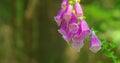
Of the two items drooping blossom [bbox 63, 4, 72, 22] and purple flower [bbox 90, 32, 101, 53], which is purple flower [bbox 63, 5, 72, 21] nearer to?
drooping blossom [bbox 63, 4, 72, 22]

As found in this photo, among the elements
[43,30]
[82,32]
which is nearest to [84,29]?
[82,32]

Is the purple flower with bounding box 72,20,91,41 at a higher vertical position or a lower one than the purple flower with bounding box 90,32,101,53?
higher

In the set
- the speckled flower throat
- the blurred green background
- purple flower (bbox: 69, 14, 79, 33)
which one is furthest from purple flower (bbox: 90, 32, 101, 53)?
the blurred green background

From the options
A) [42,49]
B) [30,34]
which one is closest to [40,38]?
[42,49]

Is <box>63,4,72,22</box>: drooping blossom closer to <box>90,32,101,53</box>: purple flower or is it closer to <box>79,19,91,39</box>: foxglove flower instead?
<box>79,19,91,39</box>: foxglove flower

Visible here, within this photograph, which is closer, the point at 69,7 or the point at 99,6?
the point at 69,7

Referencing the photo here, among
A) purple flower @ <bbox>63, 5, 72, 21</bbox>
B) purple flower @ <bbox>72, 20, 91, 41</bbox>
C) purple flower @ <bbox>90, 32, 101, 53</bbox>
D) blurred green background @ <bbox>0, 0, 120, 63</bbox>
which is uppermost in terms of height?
purple flower @ <bbox>63, 5, 72, 21</bbox>

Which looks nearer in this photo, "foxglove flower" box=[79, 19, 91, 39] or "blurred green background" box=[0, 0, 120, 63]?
"foxglove flower" box=[79, 19, 91, 39]

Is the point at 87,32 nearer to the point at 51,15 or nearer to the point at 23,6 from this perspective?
the point at 51,15

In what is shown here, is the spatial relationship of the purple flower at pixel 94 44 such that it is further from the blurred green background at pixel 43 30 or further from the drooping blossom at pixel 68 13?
the blurred green background at pixel 43 30
